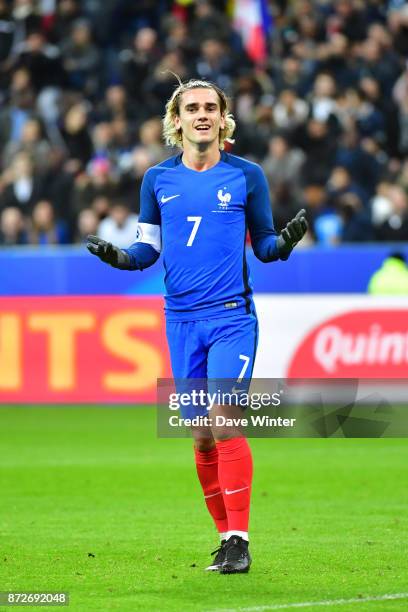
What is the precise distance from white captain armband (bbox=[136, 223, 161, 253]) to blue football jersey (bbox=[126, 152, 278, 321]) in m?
0.14

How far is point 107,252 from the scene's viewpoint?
7.19 m

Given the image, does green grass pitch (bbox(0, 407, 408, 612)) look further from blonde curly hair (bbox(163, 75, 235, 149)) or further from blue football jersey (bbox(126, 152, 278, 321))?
blonde curly hair (bbox(163, 75, 235, 149))

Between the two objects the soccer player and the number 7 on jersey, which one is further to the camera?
the number 7 on jersey

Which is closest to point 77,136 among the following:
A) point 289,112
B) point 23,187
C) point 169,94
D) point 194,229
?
point 23,187

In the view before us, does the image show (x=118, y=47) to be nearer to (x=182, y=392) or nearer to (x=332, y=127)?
(x=332, y=127)

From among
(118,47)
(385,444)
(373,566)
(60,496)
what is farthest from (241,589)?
(118,47)

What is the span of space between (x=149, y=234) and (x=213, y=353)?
0.84m

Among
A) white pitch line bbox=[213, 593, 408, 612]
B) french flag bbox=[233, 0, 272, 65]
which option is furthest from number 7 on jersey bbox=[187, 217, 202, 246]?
french flag bbox=[233, 0, 272, 65]

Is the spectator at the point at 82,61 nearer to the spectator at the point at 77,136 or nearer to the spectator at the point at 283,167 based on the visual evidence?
the spectator at the point at 77,136

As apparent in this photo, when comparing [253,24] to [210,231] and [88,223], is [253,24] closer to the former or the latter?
[88,223]

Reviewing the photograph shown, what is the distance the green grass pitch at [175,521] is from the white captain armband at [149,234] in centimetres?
175

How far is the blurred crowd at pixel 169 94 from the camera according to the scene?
19094 mm

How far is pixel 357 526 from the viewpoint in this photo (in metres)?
9.03

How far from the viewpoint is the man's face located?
24.0 feet
